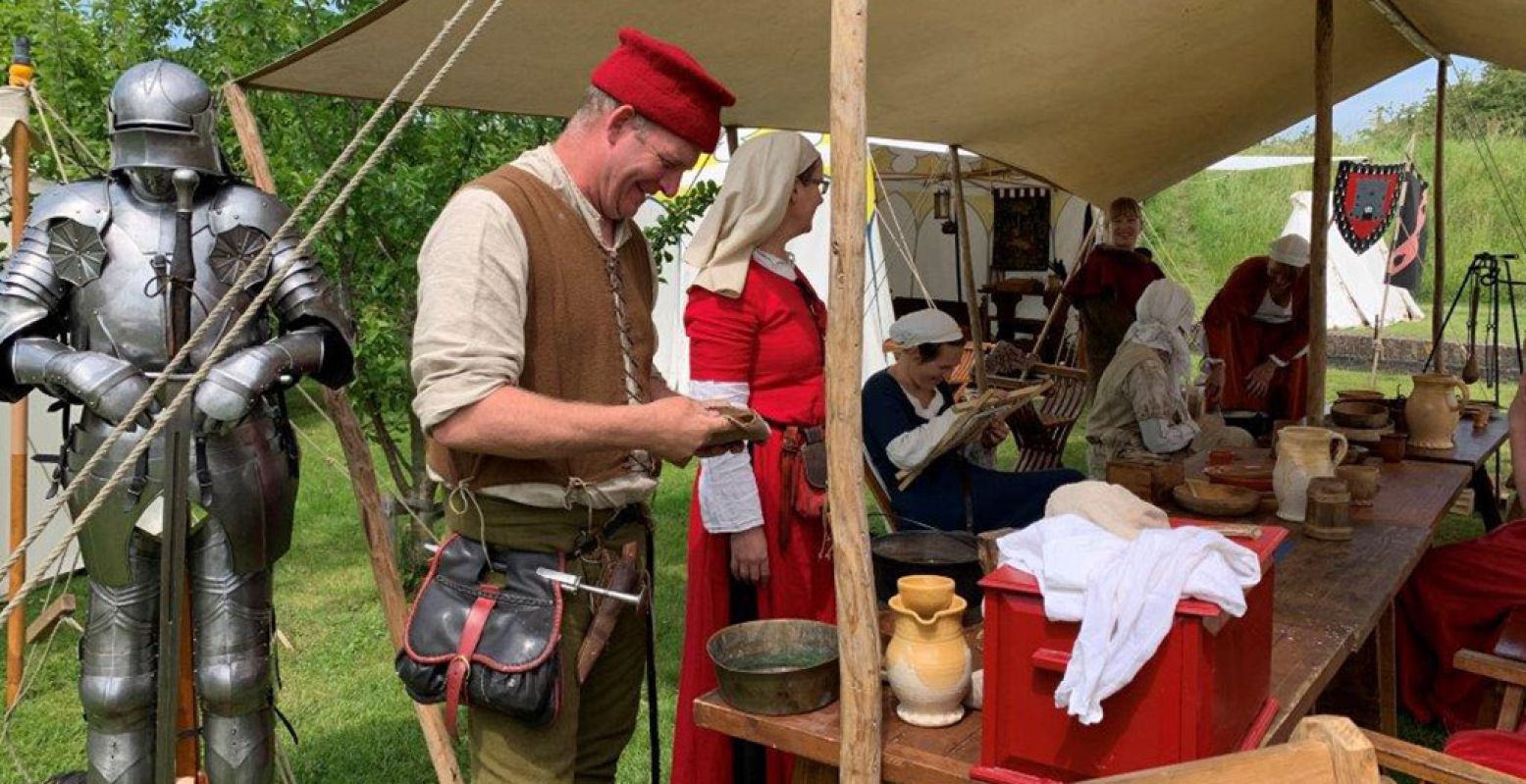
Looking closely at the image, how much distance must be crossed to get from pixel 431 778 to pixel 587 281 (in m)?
2.04

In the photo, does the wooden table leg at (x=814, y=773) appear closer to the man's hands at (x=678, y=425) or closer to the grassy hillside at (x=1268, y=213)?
the man's hands at (x=678, y=425)

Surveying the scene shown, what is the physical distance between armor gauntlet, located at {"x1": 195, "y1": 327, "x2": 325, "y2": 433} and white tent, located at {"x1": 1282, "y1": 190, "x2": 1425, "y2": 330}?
13.6m

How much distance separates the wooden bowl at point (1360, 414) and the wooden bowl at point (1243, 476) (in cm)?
109

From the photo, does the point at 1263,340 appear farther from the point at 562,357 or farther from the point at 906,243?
the point at 906,243

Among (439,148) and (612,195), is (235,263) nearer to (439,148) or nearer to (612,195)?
(612,195)

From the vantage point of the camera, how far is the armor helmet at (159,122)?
2.44m

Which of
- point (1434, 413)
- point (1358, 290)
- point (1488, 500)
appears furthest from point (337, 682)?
point (1358, 290)

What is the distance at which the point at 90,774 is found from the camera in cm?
255

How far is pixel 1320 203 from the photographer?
384 cm

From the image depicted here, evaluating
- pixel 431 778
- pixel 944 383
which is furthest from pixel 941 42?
pixel 431 778

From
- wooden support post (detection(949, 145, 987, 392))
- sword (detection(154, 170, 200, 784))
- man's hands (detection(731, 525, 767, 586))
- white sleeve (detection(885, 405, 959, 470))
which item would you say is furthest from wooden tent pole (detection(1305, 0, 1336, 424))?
sword (detection(154, 170, 200, 784))

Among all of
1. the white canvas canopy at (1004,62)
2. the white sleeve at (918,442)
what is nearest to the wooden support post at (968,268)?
the white canvas canopy at (1004,62)

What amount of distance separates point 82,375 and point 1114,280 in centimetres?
519

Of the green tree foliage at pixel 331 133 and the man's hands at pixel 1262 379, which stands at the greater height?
the green tree foliage at pixel 331 133
